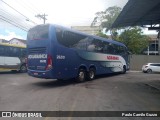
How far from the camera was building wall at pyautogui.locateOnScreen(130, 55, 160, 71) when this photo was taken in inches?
1458


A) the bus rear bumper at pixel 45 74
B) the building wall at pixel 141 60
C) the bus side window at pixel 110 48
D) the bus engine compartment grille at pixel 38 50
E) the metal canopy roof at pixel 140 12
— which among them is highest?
the metal canopy roof at pixel 140 12

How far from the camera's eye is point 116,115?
23.7 ft

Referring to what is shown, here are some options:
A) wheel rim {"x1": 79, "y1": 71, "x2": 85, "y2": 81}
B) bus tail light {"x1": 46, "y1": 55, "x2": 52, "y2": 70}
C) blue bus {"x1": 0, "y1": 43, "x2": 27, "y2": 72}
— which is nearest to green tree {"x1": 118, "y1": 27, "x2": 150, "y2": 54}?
blue bus {"x1": 0, "y1": 43, "x2": 27, "y2": 72}

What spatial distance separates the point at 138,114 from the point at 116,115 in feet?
2.64

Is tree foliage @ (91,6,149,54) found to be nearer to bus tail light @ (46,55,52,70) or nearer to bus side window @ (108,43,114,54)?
bus side window @ (108,43,114,54)

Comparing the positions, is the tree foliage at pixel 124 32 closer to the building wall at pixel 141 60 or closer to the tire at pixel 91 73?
the building wall at pixel 141 60

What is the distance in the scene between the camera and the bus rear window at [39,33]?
13477 millimetres

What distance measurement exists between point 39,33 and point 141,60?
87.1ft

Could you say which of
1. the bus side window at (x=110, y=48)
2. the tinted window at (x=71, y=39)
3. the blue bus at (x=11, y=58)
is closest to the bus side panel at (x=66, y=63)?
the tinted window at (x=71, y=39)

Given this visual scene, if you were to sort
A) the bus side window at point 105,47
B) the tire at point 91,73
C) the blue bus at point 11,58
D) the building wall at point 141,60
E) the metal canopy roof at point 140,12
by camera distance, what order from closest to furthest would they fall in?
the metal canopy roof at point 140,12 → the tire at point 91,73 → the bus side window at point 105,47 → the blue bus at point 11,58 → the building wall at point 141,60

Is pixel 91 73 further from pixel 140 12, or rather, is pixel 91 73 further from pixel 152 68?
pixel 152 68

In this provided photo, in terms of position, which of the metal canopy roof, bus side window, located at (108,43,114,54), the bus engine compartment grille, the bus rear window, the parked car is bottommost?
the parked car

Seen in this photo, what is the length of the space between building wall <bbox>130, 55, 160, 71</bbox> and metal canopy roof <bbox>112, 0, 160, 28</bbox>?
1908cm

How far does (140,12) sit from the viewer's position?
47.6ft
